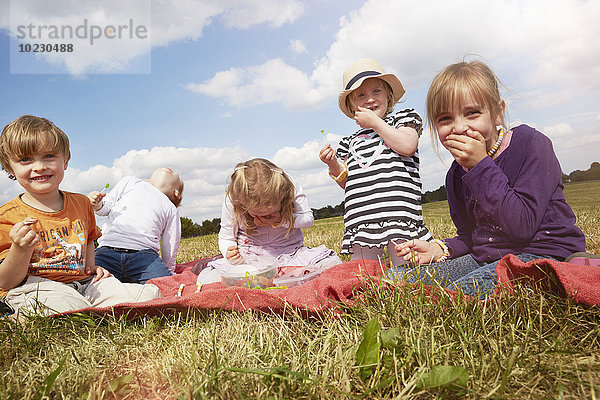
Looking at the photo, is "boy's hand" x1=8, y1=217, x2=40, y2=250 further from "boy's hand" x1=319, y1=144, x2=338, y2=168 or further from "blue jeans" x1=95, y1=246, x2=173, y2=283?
"boy's hand" x1=319, y1=144, x2=338, y2=168

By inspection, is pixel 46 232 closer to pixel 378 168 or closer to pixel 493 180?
pixel 378 168

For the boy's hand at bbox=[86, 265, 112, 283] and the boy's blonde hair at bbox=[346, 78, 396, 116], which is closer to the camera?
the boy's hand at bbox=[86, 265, 112, 283]

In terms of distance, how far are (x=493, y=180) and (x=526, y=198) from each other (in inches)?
8.4

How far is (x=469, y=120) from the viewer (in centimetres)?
224

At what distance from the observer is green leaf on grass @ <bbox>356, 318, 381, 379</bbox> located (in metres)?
1.21

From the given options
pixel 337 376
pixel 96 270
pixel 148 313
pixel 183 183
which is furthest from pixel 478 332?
pixel 183 183

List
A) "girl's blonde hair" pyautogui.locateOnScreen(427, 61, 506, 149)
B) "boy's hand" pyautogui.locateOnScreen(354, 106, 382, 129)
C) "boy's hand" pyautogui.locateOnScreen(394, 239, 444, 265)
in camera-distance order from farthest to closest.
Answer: "boy's hand" pyautogui.locateOnScreen(354, 106, 382, 129) → "boy's hand" pyautogui.locateOnScreen(394, 239, 444, 265) → "girl's blonde hair" pyautogui.locateOnScreen(427, 61, 506, 149)

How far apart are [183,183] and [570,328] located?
13.9ft

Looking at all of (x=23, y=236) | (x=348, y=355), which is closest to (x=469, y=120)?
(x=348, y=355)

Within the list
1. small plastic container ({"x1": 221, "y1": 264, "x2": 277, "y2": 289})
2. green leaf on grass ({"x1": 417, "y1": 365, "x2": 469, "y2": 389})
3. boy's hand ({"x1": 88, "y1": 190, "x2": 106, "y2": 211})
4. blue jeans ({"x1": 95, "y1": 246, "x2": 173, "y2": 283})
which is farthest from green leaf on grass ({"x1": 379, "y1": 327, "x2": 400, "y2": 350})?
boy's hand ({"x1": 88, "y1": 190, "x2": 106, "y2": 211})

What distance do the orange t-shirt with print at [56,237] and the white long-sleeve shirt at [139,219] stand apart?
2.32 ft

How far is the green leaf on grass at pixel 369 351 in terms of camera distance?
1205 millimetres

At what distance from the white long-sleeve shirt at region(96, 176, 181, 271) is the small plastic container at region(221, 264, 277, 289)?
4.95 feet

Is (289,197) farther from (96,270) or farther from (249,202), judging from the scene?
(96,270)
